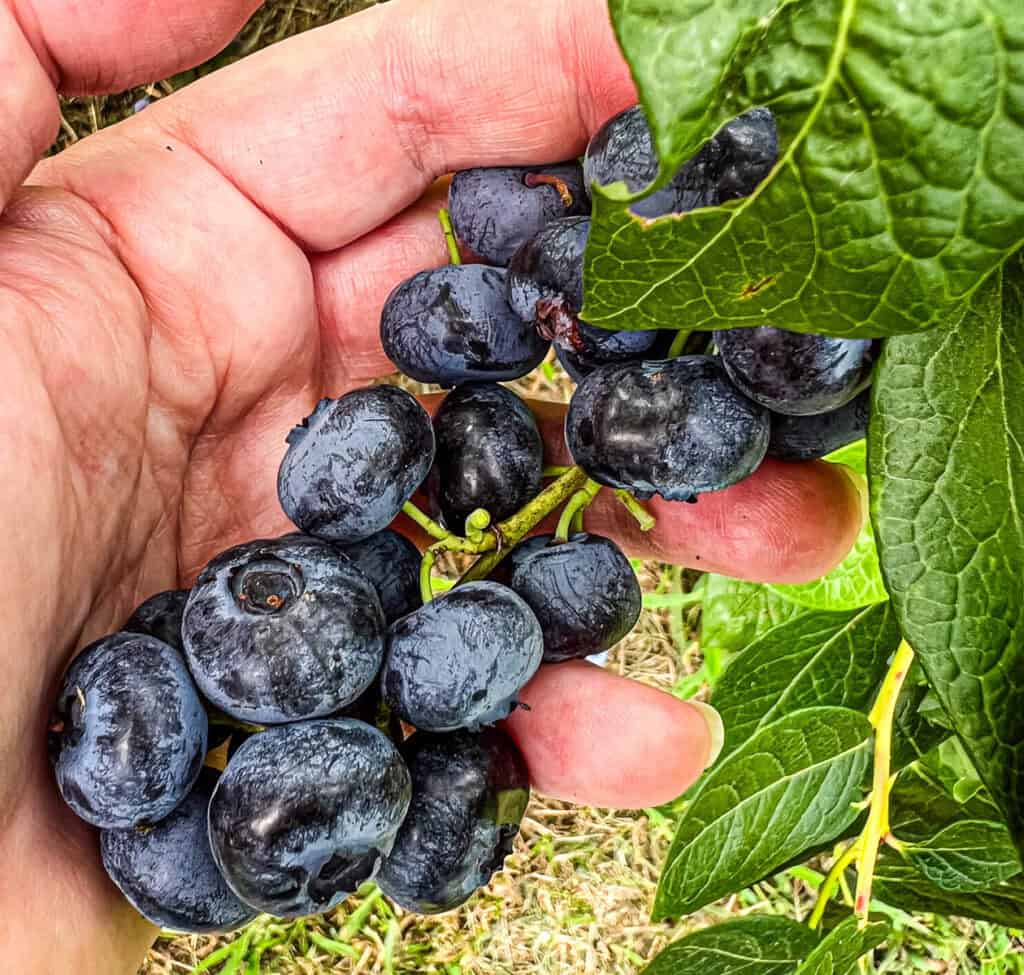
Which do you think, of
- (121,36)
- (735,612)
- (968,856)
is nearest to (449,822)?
(968,856)

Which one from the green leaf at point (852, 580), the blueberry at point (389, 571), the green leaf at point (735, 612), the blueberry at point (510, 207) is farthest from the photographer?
the green leaf at point (735, 612)

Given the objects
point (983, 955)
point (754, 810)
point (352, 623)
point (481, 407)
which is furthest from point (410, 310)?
point (983, 955)

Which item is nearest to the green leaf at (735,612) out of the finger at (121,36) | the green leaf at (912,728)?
the green leaf at (912,728)

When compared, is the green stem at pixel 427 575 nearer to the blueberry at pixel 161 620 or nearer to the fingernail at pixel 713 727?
the blueberry at pixel 161 620

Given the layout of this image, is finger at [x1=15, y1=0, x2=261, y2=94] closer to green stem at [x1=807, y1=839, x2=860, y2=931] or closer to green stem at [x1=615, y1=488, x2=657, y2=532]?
green stem at [x1=615, y1=488, x2=657, y2=532]

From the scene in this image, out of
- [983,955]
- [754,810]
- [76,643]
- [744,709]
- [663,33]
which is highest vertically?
[663,33]

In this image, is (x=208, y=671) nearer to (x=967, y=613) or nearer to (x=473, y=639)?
(x=473, y=639)
